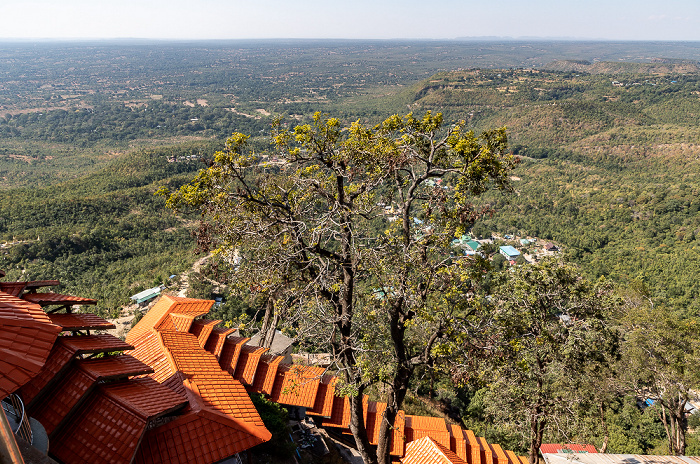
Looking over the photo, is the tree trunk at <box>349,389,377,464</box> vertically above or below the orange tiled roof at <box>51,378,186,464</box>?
below

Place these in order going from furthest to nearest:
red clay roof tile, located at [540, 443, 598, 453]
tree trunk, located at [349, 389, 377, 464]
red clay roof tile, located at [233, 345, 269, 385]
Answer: red clay roof tile, located at [540, 443, 598, 453] < red clay roof tile, located at [233, 345, 269, 385] < tree trunk, located at [349, 389, 377, 464]

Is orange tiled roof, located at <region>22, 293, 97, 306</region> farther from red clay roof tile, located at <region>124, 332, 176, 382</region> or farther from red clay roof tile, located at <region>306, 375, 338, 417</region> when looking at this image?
red clay roof tile, located at <region>306, 375, 338, 417</region>

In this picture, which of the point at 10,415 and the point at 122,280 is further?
the point at 122,280

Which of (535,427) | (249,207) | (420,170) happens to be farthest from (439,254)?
(535,427)

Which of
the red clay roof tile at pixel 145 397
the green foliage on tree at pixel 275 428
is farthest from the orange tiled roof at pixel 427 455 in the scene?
the red clay roof tile at pixel 145 397

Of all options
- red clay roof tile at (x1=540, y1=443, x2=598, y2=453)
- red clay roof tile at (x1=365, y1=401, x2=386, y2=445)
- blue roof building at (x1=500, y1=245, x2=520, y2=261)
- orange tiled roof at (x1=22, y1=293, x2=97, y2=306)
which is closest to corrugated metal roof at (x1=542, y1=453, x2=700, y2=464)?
red clay roof tile at (x1=540, y1=443, x2=598, y2=453)

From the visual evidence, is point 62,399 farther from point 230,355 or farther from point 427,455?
point 427,455

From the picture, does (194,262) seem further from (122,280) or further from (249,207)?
(249,207)

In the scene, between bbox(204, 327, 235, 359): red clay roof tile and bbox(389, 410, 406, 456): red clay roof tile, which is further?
bbox(389, 410, 406, 456): red clay roof tile

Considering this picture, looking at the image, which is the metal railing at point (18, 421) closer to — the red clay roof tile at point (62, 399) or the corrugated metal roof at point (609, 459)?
the red clay roof tile at point (62, 399)
